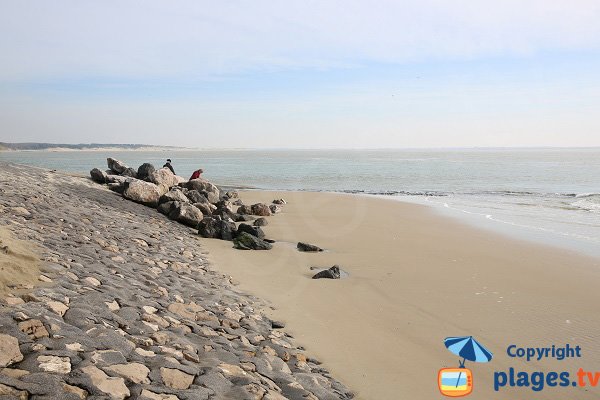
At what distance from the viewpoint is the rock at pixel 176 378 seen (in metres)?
3.84

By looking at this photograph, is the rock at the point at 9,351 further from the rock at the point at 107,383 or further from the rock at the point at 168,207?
the rock at the point at 168,207

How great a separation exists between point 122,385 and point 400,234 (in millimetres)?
12290

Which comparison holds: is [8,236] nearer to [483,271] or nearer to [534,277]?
[483,271]

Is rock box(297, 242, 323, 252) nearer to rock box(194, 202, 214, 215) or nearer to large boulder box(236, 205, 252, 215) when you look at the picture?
rock box(194, 202, 214, 215)

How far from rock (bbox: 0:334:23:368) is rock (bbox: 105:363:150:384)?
26.2 inches

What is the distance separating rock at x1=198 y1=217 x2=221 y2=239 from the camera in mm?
12641

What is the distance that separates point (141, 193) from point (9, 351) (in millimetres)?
11586

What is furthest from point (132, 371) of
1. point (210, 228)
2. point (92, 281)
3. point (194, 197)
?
point (194, 197)

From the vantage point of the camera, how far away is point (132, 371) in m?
3.80

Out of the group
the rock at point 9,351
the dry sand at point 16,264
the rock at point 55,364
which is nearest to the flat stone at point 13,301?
the dry sand at point 16,264

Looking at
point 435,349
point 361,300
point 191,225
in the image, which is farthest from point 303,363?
point 191,225

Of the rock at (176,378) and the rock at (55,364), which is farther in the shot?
the rock at (176,378)

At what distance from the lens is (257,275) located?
9328 mm

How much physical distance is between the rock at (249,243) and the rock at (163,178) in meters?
6.40
